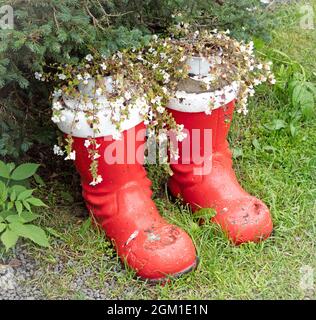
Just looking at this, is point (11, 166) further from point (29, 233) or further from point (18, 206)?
point (29, 233)

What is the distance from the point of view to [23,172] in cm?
236

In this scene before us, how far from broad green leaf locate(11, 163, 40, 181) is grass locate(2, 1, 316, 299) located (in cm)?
26

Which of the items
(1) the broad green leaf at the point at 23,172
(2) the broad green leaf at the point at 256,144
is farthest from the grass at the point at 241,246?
(1) the broad green leaf at the point at 23,172

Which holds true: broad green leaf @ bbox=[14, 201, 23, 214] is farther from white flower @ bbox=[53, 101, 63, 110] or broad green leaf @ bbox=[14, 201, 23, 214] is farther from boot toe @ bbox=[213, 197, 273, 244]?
→ boot toe @ bbox=[213, 197, 273, 244]

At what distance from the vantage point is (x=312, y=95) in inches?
121

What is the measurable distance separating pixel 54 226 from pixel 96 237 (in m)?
0.18

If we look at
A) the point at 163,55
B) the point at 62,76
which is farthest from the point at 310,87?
the point at 62,76

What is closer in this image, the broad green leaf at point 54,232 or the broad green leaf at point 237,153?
the broad green leaf at point 54,232

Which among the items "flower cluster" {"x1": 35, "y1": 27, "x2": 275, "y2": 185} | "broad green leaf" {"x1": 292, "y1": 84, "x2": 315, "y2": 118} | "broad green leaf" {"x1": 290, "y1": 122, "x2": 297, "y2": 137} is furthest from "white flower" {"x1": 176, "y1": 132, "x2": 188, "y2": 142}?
"broad green leaf" {"x1": 292, "y1": 84, "x2": 315, "y2": 118}

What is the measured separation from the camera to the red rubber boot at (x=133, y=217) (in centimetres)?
225

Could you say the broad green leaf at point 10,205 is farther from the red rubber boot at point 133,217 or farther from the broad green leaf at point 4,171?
the red rubber boot at point 133,217

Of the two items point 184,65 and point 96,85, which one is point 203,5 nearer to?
point 184,65

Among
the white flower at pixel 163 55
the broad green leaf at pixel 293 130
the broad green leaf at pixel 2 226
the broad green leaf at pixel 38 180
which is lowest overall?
the broad green leaf at pixel 38 180

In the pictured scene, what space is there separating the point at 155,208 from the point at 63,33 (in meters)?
0.72
